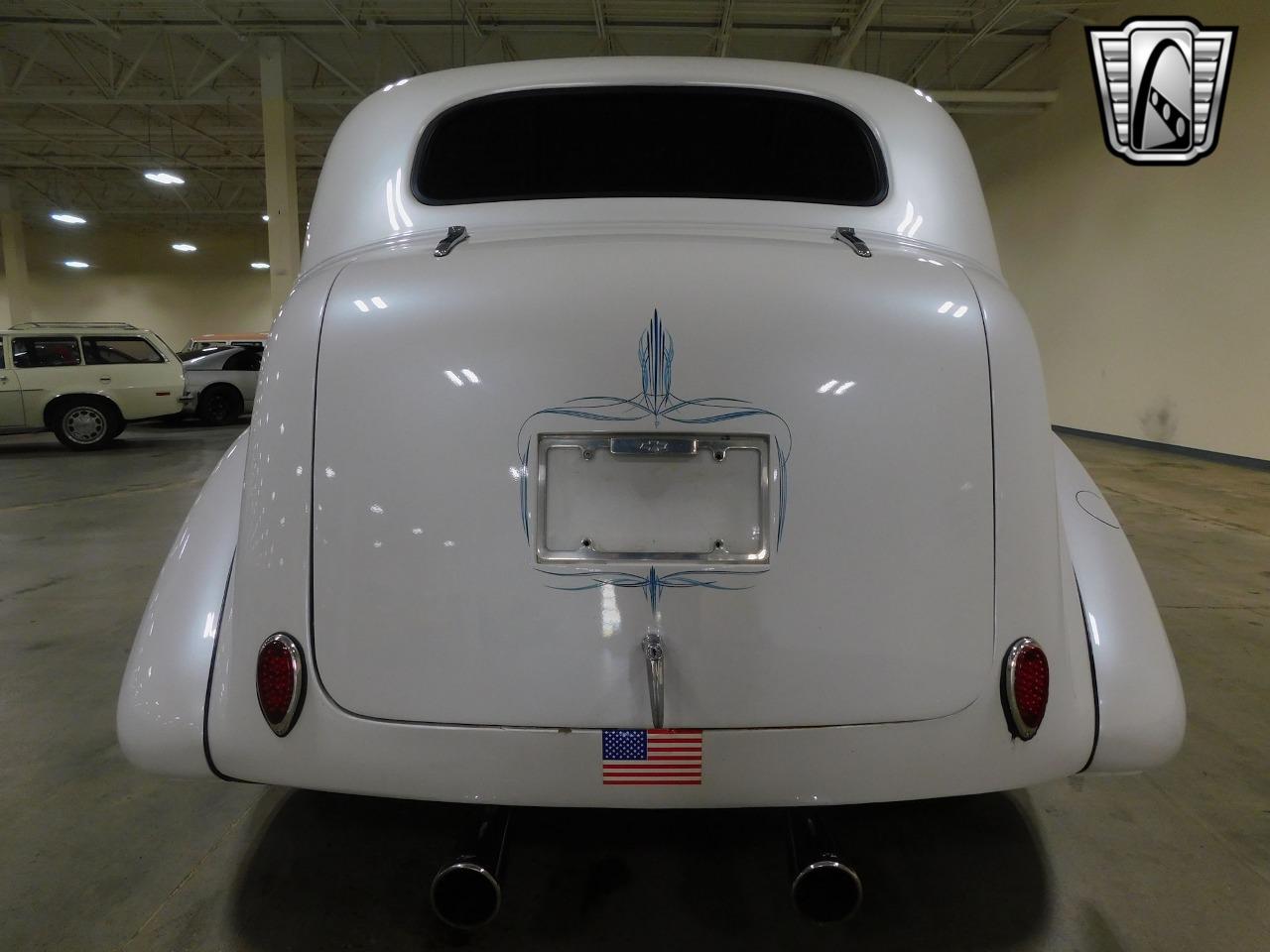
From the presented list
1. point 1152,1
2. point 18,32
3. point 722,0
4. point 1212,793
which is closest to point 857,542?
point 1212,793

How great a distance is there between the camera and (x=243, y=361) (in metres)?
12.2

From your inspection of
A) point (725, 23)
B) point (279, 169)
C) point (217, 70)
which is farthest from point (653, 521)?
point (217, 70)

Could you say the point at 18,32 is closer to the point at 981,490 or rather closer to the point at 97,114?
the point at 97,114

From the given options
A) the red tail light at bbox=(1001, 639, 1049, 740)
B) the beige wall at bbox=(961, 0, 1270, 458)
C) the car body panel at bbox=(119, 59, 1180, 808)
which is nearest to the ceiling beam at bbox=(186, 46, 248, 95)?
the beige wall at bbox=(961, 0, 1270, 458)

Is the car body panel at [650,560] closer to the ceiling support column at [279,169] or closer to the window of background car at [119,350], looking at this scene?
the window of background car at [119,350]

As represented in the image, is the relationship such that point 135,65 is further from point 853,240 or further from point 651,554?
point 651,554

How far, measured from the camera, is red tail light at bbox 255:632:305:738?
127 cm

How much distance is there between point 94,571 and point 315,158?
1694 cm

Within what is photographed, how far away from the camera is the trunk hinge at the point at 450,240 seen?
4.78 feet

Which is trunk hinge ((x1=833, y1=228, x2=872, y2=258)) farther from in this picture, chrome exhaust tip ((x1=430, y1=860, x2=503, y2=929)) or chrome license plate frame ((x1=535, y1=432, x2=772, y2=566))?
chrome exhaust tip ((x1=430, y1=860, x2=503, y2=929))

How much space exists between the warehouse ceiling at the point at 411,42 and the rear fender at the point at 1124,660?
9136 mm


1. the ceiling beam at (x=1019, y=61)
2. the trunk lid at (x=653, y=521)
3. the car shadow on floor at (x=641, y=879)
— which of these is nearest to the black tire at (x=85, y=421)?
the car shadow on floor at (x=641, y=879)

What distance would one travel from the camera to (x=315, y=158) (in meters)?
18.3

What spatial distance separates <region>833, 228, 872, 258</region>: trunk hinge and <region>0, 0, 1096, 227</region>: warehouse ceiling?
8.90m
